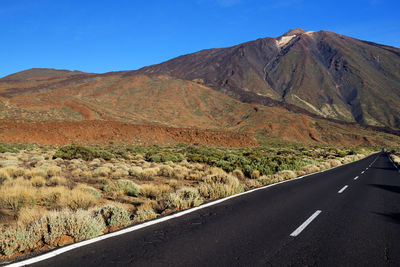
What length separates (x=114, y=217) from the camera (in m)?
5.96

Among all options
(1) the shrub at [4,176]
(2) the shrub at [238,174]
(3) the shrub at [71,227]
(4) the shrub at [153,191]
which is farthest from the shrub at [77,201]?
(2) the shrub at [238,174]

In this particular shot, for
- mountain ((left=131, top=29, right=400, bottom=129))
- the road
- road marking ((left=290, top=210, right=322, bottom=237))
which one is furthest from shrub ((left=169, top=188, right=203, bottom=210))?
mountain ((left=131, top=29, right=400, bottom=129))

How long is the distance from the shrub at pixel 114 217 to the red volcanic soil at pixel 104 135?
4186cm

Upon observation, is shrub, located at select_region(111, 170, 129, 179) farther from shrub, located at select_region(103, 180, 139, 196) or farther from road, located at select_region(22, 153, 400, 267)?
road, located at select_region(22, 153, 400, 267)

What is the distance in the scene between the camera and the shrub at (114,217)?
5.84 meters

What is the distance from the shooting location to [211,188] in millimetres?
9492

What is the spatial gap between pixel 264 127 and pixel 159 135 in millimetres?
42184

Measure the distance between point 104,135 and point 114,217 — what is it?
1795 inches

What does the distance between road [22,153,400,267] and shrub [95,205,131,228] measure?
0.86m

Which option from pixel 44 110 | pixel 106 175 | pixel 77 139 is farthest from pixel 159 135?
pixel 106 175

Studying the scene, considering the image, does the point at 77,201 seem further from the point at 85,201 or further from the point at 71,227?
the point at 71,227

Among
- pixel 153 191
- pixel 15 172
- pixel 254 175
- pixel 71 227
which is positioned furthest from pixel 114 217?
pixel 254 175

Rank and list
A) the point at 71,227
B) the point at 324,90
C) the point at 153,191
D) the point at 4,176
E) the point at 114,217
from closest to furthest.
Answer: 1. the point at 71,227
2. the point at 114,217
3. the point at 153,191
4. the point at 4,176
5. the point at 324,90

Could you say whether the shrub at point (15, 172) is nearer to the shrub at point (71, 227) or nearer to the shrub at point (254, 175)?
the shrub at point (71, 227)
